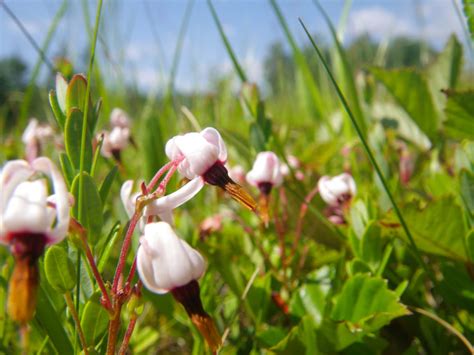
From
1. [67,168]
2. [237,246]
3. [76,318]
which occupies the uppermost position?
[67,168]

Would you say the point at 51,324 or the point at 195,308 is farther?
the point at 51,324

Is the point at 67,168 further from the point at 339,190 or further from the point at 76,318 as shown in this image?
the point at 339,190

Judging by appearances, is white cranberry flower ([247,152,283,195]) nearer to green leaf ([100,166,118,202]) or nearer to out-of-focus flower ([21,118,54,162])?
green leaf ([100,166,118,202])

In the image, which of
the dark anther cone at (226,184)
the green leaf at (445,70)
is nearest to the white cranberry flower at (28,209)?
the dark anther cone at (226,184)

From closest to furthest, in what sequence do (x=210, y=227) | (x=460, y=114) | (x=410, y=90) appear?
(x=460, y=114)
(x=210, y=227)
(x=410, y=90)

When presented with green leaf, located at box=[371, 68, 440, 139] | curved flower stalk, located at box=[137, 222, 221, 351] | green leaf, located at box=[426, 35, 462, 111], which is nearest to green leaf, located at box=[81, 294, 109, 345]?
curved flower stalk, located at box=[137, 222, 221, 351]

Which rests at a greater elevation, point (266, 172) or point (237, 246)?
point (266, 172)

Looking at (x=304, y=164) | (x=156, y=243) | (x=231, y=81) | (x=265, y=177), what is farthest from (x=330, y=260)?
(x=231, y=81)

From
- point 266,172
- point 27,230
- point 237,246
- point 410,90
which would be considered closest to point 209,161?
point 27,230
